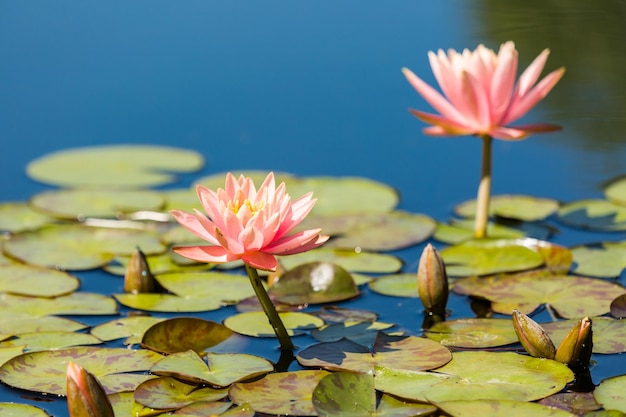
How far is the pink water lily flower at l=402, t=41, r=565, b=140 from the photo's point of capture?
104 inches

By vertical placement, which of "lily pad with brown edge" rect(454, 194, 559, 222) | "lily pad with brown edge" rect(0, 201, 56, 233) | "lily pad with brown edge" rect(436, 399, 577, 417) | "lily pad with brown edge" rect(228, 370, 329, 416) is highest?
"lily pad with brown edge" rect(0, 201, 56, 233)

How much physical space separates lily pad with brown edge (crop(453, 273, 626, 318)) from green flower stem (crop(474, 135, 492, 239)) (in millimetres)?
324

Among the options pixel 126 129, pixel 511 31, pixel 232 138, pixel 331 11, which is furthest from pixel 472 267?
pixel 331 11

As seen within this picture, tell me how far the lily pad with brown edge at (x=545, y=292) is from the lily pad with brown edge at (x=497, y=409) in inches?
23.1

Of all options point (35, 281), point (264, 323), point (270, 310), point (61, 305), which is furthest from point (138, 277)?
point (270, 310)

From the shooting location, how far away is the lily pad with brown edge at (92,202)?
3176 mm

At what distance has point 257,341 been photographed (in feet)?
7.22

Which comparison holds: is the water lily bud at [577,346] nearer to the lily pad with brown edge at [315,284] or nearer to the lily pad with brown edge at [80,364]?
the lily pad with brown edge at [315,284]

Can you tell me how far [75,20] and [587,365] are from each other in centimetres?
382

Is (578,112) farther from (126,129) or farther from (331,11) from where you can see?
(126,129)

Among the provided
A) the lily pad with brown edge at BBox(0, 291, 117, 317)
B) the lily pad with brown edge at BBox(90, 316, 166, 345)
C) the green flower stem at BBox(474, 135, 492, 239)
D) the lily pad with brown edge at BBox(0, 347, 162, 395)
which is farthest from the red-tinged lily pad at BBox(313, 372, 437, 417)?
the green flower stem at BBox(474, 135, 492, 239)

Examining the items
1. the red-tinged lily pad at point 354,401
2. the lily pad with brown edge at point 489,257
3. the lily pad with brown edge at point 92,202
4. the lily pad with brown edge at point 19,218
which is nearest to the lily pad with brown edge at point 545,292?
the lily pad with brown edge at point 489,257

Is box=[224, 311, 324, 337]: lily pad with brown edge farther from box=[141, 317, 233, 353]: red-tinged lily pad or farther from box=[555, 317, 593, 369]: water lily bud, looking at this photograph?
box=[555, 317, 593, 369]: water lily bud

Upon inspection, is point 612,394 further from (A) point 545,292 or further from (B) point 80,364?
(B) point 80,364
